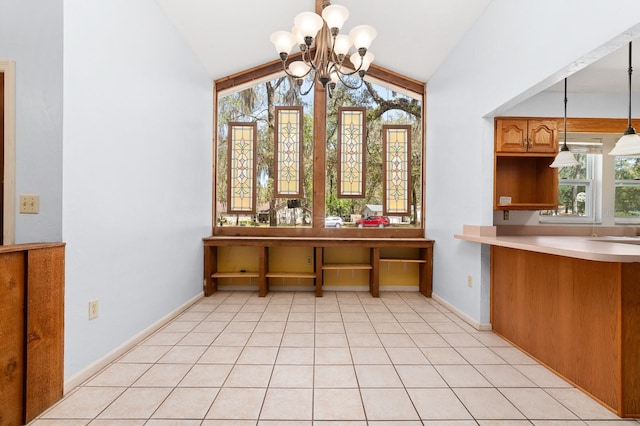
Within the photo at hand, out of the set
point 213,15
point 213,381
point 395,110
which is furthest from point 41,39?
point 395,110

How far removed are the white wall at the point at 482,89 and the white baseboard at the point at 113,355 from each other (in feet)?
10.3

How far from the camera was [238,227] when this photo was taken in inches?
175

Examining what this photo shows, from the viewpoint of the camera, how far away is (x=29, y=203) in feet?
5.81

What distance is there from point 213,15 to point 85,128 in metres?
2.06

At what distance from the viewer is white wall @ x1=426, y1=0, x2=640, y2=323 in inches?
70.7

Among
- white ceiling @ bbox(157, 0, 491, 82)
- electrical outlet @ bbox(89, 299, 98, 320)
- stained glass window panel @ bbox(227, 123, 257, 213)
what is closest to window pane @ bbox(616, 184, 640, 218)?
white ceiling @ bbox(157, 0, 491, 82)

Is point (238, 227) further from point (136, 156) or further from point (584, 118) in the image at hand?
point (584, 118)

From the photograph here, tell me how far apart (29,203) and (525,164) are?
14.2 feet

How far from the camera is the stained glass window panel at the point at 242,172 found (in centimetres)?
448

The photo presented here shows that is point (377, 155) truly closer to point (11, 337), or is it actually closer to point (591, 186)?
point (591, 186)

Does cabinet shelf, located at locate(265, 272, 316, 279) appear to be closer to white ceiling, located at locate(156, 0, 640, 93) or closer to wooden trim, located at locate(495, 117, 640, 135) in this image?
white ceiling, located at locate(156, 0, 640, 93)

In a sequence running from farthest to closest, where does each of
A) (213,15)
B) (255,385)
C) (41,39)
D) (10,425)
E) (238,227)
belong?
(238,227) → (213,15) → (255,385) → (41,39) → (10,425)

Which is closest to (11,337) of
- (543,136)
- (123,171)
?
(123,171)

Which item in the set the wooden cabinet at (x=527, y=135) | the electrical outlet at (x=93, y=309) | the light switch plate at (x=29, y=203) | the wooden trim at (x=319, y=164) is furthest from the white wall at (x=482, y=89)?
the light switch plate at (x=29, y=203)
